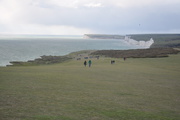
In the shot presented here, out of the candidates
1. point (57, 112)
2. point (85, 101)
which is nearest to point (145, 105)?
point (85, 101)

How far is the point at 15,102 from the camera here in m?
11.4

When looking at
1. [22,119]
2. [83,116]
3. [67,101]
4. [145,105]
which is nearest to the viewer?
[22,119]

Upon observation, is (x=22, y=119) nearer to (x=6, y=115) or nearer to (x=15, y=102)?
(x=6, y=115)

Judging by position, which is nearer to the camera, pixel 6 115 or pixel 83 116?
pixel 6 115

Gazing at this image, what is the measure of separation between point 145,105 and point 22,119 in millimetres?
7549

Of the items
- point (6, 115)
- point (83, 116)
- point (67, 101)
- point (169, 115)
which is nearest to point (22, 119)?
point (6, 115)

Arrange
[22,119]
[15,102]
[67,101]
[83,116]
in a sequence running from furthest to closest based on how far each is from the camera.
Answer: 1. [67,101]
2. [15,102]
3. [83,116]
4. [22,119]

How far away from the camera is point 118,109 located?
11.9m

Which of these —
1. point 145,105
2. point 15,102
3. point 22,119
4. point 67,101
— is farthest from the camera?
point 145,105

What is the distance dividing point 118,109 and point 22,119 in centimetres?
506

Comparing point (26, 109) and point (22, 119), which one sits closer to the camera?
point (22, 119)

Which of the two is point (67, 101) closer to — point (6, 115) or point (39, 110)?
point (39, 110)

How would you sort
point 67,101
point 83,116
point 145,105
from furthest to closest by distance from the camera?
point 145,105 < point 67,101 < point 83,116

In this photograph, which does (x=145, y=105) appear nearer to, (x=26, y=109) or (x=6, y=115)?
(x=26, y=109)
